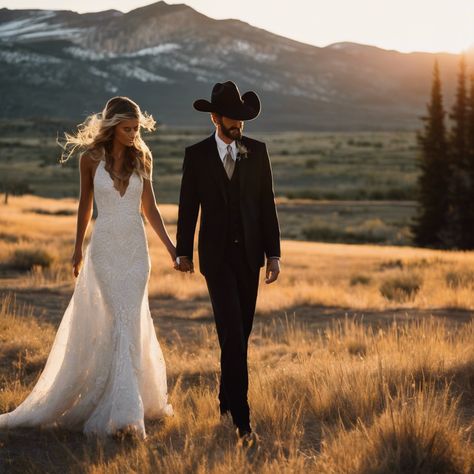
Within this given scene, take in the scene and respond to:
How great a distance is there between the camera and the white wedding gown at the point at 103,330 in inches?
231

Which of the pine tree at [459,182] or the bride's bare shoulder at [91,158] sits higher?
the bride's bare shoulder at [91,158]

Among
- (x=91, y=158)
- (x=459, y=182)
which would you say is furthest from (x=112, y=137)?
(x=459, y=182)

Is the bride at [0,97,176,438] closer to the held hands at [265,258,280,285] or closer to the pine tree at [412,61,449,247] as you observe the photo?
the held hands at [265,258,280,285]

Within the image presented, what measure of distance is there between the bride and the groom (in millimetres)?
403

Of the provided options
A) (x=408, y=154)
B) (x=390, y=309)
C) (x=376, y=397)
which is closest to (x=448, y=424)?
(x=376, y=397)

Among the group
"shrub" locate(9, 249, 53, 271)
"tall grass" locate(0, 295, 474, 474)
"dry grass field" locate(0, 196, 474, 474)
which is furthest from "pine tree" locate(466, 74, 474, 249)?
"tall grass" locate(0, 295, 474, 474)

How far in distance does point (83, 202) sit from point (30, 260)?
13.1 metres

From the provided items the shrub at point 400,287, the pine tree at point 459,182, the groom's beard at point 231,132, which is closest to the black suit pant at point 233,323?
the groom's beard at point 231,132

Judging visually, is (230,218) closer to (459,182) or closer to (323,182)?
(459,182)

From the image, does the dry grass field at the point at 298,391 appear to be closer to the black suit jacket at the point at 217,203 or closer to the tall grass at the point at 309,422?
the tall grass at the point at 309,422

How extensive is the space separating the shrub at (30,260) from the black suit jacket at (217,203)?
43.8 ft

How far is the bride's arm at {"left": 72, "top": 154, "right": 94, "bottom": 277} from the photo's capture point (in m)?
6.00

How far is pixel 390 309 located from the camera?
14.1 metres

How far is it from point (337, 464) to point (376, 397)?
4.93 ft
